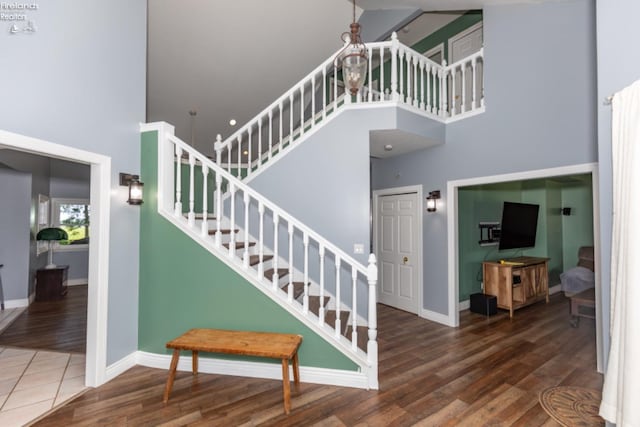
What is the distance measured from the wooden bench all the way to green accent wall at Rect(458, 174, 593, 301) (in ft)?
12.2

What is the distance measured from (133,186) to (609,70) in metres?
3.79

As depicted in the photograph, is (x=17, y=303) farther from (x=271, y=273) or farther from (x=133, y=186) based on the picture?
(x=271, y=273)

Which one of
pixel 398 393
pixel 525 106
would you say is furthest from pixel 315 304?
pixel 525 106

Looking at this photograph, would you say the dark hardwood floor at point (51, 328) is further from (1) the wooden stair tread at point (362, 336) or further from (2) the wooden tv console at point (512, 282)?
(2) the wooden tv console at point (512, 282)

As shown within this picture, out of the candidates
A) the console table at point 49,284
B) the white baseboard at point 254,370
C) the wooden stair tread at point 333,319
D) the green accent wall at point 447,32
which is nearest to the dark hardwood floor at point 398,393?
the white baseboard at point 254,370

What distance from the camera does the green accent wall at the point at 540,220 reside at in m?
5.23

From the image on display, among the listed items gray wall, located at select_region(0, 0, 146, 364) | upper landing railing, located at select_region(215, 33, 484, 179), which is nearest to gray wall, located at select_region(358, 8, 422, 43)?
upper landing railing, located at select_region(215, 33, 484, 179)

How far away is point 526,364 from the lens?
10.6ft

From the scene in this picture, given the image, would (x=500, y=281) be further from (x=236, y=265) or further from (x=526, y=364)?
(x=236, y=265)

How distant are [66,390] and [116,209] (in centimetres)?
161

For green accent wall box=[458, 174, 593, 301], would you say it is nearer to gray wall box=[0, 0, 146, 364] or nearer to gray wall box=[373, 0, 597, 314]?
gray wall box=[373, 0, 597, 314]

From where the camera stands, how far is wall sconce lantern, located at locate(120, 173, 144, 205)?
9.73 ft

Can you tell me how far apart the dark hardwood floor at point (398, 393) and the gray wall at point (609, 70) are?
1086 mm

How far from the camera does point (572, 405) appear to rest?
2506mm
